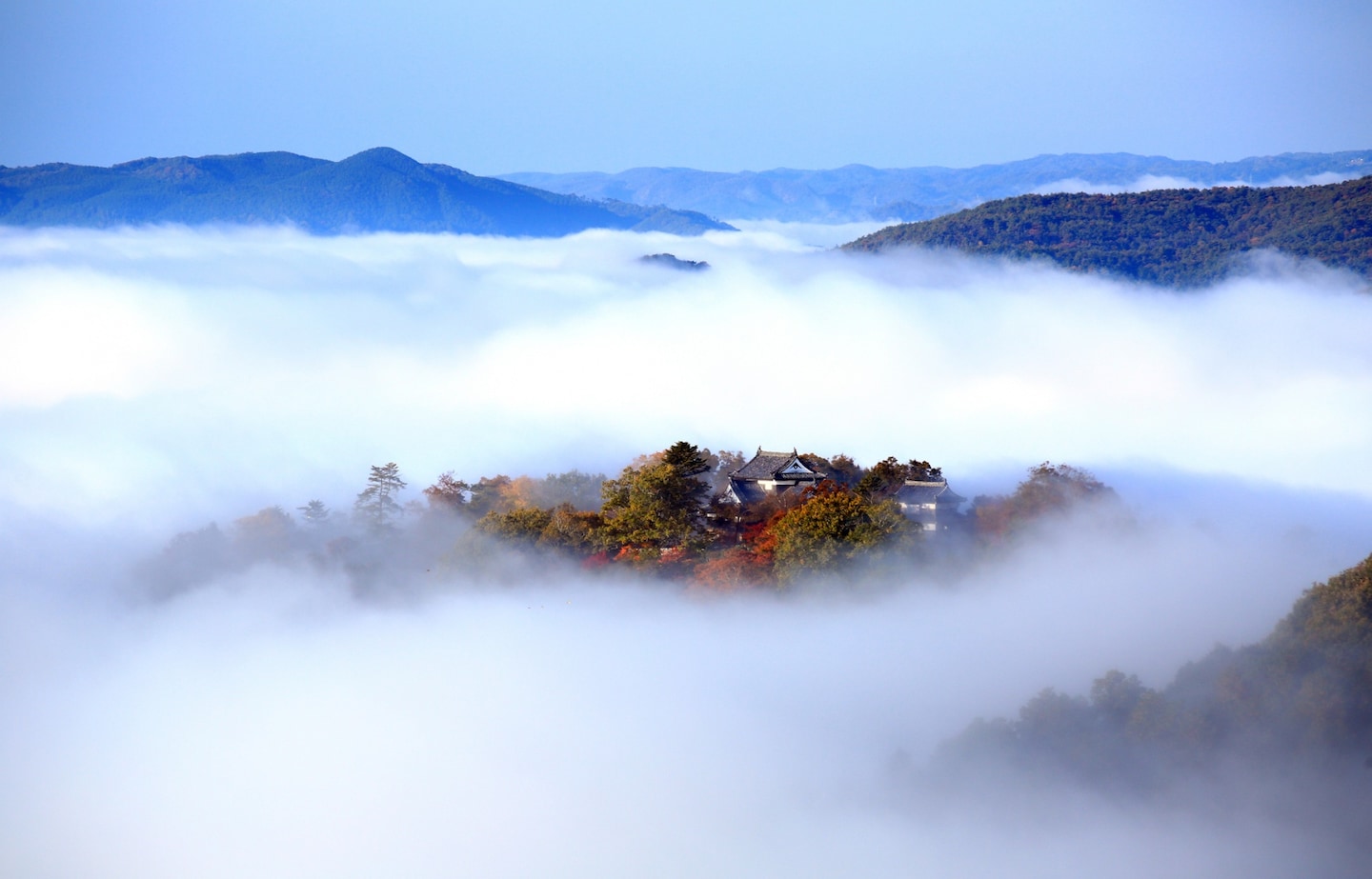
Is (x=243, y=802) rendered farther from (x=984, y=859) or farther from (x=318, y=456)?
(x=318, y=456)

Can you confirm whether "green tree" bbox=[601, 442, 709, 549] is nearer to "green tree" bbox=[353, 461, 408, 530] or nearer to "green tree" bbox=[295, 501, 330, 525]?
"green tree" bbox=[353, 461, 408, 530]

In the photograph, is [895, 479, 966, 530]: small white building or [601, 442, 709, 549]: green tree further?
[895, 479, 966, 530]: small white building

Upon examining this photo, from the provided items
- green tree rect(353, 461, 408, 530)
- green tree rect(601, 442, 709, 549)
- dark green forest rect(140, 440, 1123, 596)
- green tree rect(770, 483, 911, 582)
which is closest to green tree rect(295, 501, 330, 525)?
green tree rect(353, 461, 408, 530)

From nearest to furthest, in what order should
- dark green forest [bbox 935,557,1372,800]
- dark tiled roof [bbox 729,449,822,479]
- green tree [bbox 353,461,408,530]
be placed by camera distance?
1. dark green forest [bbox 935,557,1372,800]
2. dark tiled roof [bbox 729,449,822,479]
3. green tree [bbox 353,461,408,530]

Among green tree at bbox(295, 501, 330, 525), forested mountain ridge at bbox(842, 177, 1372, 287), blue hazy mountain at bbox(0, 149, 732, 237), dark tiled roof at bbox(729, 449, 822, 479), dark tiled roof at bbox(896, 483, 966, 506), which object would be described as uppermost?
blue hazy mountain at bbox(0, 149, 732, 237)

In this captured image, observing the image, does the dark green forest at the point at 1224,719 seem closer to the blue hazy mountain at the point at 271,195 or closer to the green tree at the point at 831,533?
the green tree at the point at 831,533

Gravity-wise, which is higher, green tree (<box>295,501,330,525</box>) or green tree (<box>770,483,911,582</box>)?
green tree (<box>770,483,911,582</box>)
